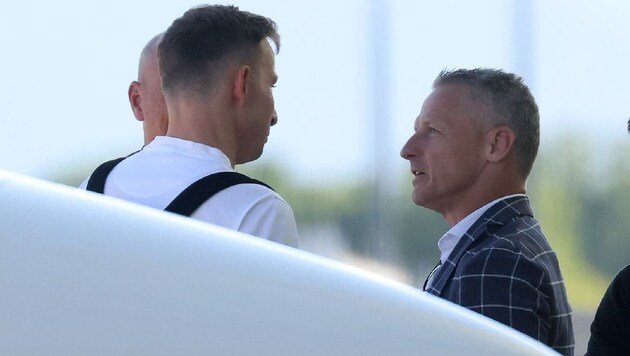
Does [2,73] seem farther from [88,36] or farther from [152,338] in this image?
[152,338]

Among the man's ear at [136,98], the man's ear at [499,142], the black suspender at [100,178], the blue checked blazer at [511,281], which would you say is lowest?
the blue checked blazer at [511,281]

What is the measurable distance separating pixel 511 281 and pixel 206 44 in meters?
0.83

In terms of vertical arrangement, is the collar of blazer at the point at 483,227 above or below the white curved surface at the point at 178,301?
below

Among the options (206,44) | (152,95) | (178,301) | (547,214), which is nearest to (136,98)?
(152,95)

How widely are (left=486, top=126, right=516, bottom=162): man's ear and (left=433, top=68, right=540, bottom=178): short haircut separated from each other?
1 centimetres

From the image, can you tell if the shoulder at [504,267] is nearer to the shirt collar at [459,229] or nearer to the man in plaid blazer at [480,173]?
the man in plaid blazer at [480,173]

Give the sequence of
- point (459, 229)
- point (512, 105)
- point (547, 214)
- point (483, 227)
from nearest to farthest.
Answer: point (483, 227) < point (459, 229) < point (512, 105) < point (547, 214)

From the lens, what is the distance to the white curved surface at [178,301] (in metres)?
1.43

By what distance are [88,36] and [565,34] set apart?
2748 millimetres

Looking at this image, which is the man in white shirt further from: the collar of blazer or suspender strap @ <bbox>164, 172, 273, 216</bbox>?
the collar of blazer

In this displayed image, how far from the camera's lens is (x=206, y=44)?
2.68 meters

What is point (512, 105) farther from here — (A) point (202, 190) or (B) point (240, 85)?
(A) point (202, 190)

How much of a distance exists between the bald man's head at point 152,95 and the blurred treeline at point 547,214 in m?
4.03

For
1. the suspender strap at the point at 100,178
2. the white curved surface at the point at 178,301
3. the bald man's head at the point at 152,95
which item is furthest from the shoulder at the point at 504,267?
the white curved surface at the point at 178,301
